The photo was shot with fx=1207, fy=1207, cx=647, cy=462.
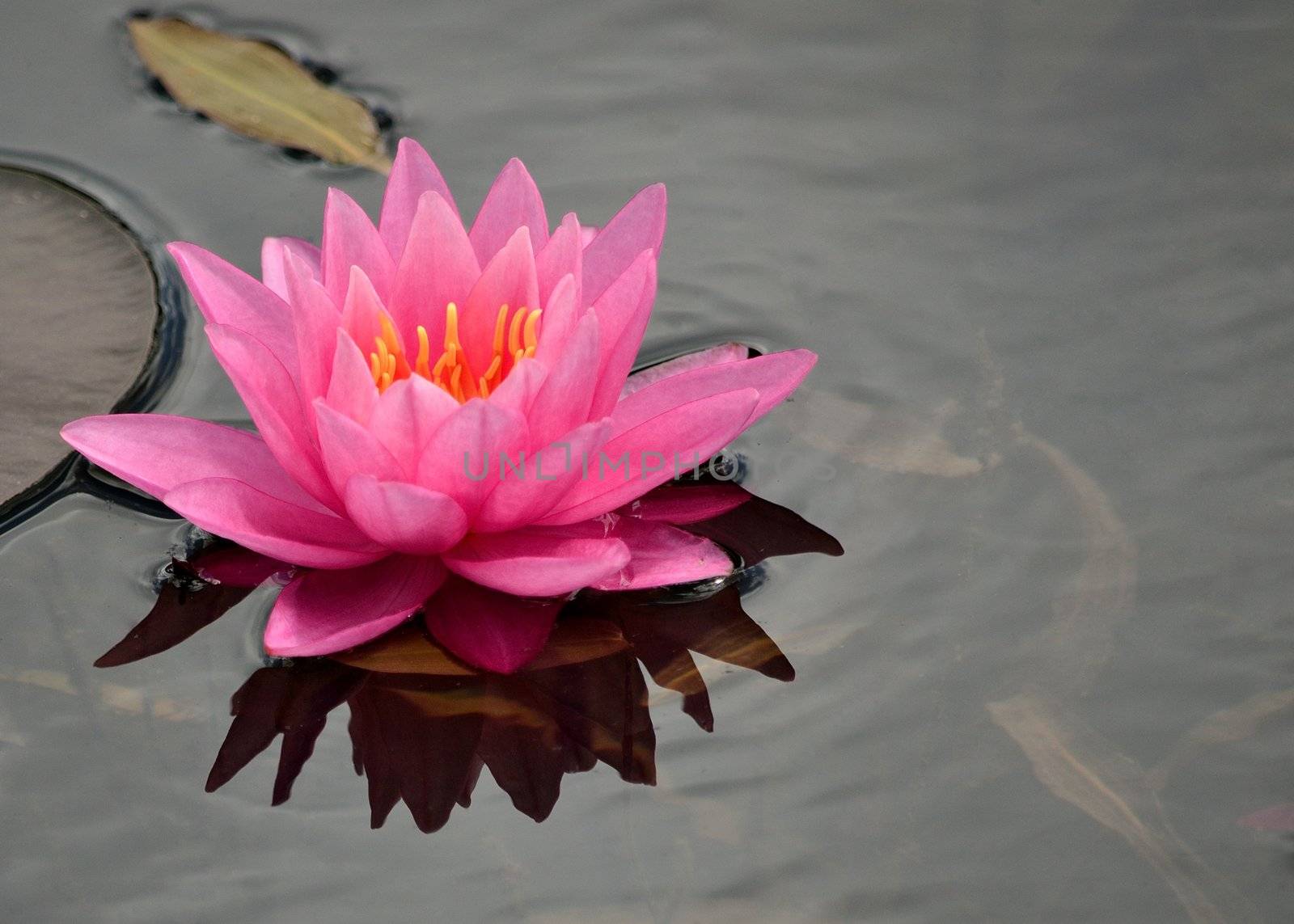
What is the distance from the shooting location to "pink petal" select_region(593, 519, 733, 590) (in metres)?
1.57

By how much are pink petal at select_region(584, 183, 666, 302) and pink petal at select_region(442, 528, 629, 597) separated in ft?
1.19

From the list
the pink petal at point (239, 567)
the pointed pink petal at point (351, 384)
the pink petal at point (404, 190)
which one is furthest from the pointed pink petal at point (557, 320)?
the pink petal at point (239, 567)

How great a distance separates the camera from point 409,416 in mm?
1367

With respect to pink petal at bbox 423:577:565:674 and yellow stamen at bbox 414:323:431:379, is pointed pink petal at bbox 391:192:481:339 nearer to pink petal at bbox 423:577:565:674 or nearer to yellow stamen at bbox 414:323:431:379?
yellow stamen at bbox 414:323:431:379

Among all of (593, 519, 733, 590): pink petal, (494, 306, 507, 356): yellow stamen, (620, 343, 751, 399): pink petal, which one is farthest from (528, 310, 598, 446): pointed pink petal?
(620, 343, 751, 399): pink petal

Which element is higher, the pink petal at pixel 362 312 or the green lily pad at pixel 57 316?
the pink petal at pixel 362 312

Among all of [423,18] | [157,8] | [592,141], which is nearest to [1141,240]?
[592,141]

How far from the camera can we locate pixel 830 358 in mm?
1895

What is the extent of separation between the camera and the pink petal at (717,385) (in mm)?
1619

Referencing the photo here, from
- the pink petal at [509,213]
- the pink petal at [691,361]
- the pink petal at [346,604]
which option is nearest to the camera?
the pink petal at [346,604]

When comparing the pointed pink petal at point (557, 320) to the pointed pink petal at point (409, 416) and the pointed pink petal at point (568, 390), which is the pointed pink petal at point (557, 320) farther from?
the pointed pink petal at point (409, 416)

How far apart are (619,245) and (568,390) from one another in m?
0.34

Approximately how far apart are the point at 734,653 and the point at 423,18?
153 centimetres

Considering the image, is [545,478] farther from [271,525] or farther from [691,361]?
[691,361]
